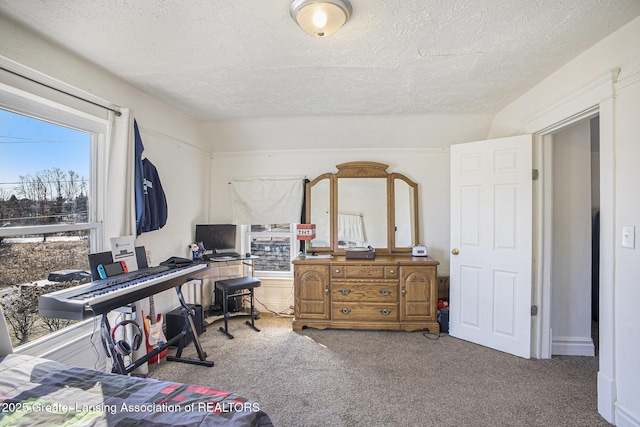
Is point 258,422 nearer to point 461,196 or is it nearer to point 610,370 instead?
point 610,370

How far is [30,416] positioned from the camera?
35.0 inches

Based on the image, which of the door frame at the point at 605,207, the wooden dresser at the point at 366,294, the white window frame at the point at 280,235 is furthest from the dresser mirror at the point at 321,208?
the door frame at the point at 605,207

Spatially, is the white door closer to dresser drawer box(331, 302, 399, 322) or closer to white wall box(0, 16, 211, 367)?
dresser drawer box(331, 302, 399, 322)

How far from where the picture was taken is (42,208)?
1.93 meters

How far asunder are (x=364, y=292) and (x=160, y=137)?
269cm

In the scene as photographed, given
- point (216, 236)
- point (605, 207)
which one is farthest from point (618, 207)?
point (216, 236)

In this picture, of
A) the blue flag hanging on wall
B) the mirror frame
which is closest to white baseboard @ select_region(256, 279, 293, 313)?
the mirror frame

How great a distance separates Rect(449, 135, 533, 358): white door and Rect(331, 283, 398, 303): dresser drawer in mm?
635

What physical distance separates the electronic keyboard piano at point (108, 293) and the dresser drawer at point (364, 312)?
62.8 inches

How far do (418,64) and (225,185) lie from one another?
2.82m

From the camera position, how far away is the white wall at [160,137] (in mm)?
1754

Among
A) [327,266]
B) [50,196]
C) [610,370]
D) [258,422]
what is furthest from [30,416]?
[610,370]

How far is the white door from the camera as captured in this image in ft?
8.42

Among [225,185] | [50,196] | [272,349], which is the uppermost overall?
[225,185]
